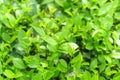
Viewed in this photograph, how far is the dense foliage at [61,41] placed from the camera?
1.68m

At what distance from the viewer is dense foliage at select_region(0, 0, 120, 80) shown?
1679mm

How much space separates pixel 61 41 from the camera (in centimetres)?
172

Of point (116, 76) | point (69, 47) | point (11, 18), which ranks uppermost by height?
point (11, 18)

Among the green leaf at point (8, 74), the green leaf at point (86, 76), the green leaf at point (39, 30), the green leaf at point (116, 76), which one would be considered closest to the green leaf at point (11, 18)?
the green leaf at point (39, 30)

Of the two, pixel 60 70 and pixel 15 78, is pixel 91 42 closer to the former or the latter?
pixel 60 70

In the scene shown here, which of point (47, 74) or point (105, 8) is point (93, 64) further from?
point (105, 8)

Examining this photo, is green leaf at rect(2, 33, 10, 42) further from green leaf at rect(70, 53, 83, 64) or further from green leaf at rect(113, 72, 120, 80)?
green leaf at rect(113, 72, 120, 80)

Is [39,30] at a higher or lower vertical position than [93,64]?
higher

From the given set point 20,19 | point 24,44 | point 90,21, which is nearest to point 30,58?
point 24,44

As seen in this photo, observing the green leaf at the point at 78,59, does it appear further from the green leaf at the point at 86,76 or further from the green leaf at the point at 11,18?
the green leaf at the point at 11,18

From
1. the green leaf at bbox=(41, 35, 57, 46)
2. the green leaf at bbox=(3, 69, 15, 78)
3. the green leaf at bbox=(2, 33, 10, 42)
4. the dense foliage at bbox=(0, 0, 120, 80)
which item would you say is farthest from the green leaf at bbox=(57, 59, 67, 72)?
the green leaf at bbox=(2, 33, 10, 42)

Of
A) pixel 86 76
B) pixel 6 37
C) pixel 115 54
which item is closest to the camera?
pixel 86 76

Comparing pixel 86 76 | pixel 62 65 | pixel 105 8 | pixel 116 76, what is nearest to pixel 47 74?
pixel 62 65

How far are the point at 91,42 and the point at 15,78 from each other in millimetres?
457
